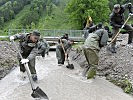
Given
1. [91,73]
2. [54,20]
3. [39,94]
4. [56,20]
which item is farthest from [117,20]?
[54,20]

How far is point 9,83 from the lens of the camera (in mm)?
8859

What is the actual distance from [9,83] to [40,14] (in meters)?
77.6

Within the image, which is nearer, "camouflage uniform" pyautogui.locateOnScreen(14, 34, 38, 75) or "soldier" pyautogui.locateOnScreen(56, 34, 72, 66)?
"camouflage uniform" pyautogui.locateOnScreen(14, 34, 38, 75)

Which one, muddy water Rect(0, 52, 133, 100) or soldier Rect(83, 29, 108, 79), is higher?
soldier Rect(83, 29, 108, 79)

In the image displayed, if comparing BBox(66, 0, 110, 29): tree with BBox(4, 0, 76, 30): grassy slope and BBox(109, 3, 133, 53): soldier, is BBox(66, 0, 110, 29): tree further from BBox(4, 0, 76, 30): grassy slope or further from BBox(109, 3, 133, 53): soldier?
BBox(109, 3, 133, 53): soldier

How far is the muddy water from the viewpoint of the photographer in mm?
7379

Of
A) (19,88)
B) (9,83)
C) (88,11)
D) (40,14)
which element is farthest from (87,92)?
(40,14)

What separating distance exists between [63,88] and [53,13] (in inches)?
2955

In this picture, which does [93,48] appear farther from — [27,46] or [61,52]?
[61,52]

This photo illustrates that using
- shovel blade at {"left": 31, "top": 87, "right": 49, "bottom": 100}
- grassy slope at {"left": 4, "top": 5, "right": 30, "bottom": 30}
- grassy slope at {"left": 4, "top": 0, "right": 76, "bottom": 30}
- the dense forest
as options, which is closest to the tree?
the dense forest

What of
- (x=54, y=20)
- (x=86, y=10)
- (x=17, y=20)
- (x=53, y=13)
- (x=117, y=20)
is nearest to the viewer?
(x=117, y=20)

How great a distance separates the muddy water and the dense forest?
37.1m

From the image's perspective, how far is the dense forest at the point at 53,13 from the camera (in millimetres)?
49025

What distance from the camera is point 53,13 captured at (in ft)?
269
